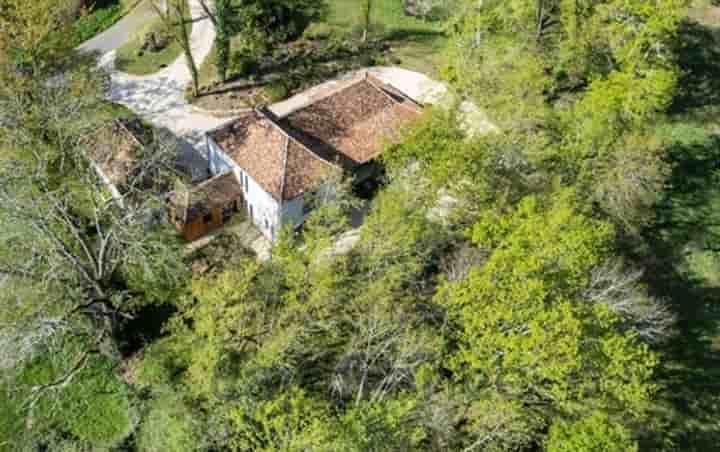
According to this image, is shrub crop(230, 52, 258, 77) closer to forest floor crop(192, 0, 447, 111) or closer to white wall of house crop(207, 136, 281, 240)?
forest floor crop(192, 0, 447, 111)

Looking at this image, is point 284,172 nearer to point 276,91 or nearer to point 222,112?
point 222,112

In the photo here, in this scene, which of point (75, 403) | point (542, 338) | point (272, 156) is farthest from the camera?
point (272, 156)

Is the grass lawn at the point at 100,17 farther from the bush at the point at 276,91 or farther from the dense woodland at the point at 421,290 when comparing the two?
the bush at the point at 276,91

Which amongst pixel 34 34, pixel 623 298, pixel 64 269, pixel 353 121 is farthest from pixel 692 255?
pixel 34 34

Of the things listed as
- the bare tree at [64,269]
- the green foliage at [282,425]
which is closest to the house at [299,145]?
the bare tree at [64,269]

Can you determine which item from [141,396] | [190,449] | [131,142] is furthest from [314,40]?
[190,449]

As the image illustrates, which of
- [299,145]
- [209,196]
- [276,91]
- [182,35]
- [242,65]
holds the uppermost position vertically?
[182,35]
